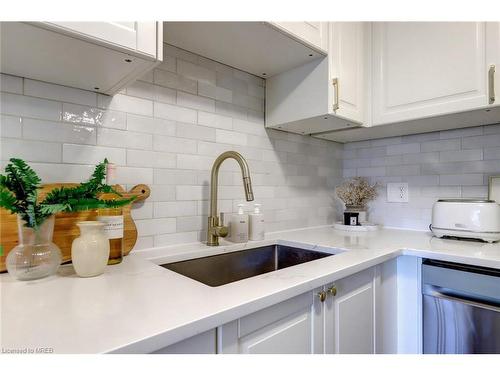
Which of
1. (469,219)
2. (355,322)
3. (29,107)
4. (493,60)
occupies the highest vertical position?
(493,60)

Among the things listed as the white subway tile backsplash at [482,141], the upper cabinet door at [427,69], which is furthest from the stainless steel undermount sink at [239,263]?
the white subway tile backsplash at [482,141]

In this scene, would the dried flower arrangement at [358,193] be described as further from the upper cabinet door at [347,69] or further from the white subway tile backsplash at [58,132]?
the white subway tile backsplash at [58,132]

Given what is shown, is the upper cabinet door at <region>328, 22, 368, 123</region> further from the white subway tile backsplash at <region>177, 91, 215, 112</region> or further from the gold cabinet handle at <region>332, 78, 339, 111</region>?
the white subway tile backsplash at <region>177, 91, 215, 112</region>

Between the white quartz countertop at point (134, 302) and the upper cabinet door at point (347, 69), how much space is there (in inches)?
29.5

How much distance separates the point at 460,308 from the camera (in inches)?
42.0

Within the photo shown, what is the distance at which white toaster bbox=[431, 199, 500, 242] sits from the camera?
1.30m

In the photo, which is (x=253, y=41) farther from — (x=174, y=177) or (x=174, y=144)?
(x=174, y=177)

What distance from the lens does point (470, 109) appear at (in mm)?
1261

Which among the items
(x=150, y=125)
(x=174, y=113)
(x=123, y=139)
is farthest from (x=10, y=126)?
(x=174, y=113)

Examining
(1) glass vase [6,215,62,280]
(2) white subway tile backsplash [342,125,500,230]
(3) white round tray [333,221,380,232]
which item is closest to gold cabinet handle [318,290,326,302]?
(1) glass vase [6,215,62,280]

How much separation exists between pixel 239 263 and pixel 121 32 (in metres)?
0.92

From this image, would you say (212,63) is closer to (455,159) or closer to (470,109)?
(470,109)

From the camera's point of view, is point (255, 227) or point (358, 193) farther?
point (358, 193)

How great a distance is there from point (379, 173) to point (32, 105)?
6.07 feet
